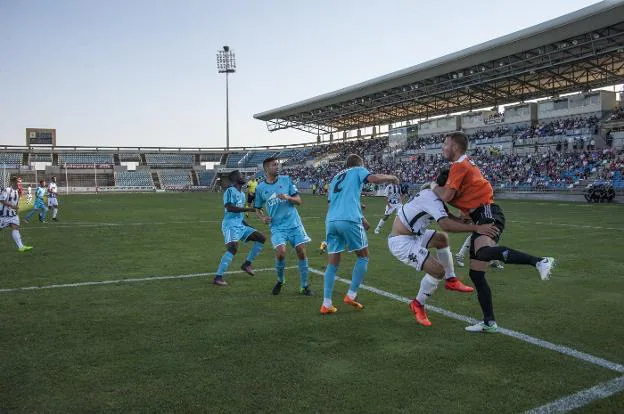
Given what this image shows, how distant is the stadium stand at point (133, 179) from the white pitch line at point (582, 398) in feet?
258

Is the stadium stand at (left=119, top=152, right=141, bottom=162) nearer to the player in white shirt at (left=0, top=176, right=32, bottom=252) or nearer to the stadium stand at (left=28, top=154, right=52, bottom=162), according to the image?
the stadium stand at (left=28, top=154, right=52, bottom=162)

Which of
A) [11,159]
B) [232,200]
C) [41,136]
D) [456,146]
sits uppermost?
[41,136]

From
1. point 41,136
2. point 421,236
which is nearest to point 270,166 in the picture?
point 421,236

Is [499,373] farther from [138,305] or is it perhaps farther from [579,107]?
[579,107]

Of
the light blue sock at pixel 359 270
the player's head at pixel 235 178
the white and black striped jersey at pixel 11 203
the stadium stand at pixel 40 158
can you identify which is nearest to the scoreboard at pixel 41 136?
the stadium stand at pixel 40 158

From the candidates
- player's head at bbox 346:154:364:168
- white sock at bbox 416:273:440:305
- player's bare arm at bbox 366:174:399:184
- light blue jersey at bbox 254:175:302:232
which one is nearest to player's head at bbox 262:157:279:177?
light blue jersey at bbox 254:175:302:232

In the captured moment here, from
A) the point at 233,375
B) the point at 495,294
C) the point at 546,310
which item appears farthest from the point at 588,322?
the point at 233,375

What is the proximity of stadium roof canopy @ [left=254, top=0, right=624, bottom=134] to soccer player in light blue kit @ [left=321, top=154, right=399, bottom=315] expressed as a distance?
27.6 meters

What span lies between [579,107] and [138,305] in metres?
41.2

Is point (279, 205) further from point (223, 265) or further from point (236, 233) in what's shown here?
point (223, 265)

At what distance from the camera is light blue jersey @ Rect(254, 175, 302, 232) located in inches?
287

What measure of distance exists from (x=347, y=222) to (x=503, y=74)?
121 feet

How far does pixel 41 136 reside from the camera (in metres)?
80.4

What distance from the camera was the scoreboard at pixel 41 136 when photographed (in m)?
79.3
